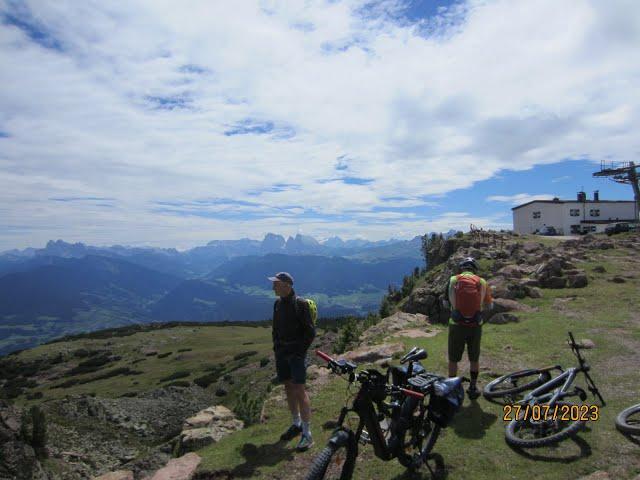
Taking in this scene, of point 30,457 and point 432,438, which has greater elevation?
point 432,438

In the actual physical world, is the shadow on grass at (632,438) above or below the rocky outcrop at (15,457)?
above

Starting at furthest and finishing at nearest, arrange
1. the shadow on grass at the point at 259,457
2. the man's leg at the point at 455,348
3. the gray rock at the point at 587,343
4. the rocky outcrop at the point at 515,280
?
the rocky outcrop at the point at 515,280 → the gray rock at the point at 587,343 → the man's leg at the point at 455,348 → the shadow on grass at the point at 259,457

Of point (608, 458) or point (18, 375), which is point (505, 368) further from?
point (18, 375)

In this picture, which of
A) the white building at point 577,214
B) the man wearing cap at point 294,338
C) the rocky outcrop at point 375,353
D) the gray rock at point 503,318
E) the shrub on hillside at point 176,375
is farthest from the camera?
the white building at point 577,214

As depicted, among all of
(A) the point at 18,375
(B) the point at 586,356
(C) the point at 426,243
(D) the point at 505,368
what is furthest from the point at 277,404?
(A) the point at 18,375

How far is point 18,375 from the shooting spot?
2953 inches

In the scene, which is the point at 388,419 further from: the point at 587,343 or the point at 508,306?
the point at 508,306

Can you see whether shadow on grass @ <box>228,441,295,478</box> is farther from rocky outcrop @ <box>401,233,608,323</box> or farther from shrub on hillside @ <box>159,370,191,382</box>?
shrub on hillside @ <box>159,370,191,382</box>

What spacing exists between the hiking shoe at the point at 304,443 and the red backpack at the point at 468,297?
461 cm

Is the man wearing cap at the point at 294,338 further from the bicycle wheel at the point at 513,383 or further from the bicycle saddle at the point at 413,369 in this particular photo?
the bicycle wheel at the point at 513,383

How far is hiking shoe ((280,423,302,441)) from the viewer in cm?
867

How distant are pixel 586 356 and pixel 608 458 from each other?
6.86m

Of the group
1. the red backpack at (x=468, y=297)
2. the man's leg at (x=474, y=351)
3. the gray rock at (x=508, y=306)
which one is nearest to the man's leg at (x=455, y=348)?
the man's leg at (x=474, y=351)

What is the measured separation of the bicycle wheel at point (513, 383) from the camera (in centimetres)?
883
